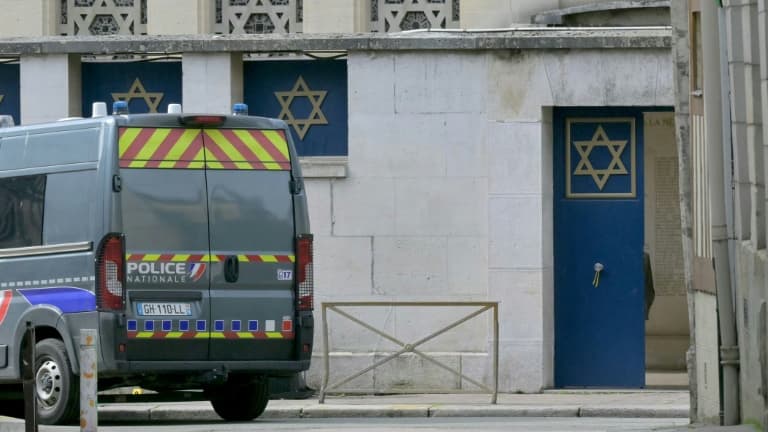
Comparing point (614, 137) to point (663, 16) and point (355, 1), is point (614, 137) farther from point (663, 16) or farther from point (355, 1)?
point (355, 1)

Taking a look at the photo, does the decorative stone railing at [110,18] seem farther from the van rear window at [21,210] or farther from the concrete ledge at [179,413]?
the van rear window at [21,210]

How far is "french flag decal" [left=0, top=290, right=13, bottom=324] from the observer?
16.6m

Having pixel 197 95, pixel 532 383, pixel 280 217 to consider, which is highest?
pixel 197 95

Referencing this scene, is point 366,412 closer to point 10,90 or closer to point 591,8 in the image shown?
point 591,8

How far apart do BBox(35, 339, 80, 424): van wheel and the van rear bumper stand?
11.8 inches

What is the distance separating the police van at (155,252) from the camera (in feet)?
52.0

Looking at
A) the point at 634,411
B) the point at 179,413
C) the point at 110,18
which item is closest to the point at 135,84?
the point at 110,18

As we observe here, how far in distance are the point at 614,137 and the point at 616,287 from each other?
1.60 meters

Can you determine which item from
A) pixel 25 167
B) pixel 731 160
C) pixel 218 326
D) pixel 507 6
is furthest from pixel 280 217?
pixel 507 6

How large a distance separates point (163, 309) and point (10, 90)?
7466 mm

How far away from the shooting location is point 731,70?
1462cm

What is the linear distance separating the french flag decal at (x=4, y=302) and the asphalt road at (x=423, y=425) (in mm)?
1239

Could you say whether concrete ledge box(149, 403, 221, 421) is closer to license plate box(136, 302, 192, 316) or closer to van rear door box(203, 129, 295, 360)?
van rear door box(203, 129, 295, 360)

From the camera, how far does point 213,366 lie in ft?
52.9
